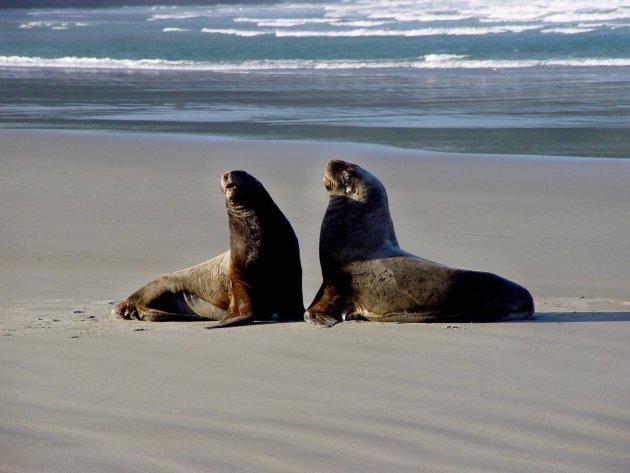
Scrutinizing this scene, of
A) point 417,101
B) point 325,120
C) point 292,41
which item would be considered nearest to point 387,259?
point 325,120

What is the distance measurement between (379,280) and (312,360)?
3.96ft

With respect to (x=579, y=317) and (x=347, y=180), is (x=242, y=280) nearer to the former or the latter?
(x=347, y=180)

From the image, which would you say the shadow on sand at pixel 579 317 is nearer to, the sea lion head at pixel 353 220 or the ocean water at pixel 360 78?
the sea lion head at pixel 353 220

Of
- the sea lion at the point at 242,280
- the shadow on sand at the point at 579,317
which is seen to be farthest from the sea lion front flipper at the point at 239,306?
the shadow on sand at the point at 579,317

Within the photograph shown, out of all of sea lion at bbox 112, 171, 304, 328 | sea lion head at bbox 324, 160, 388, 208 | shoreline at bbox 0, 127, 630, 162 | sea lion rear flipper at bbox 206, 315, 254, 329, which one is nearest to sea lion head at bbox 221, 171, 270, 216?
sea lion at bbox 112, 171, 304, 328

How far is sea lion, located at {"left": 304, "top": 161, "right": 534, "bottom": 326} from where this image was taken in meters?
5.70

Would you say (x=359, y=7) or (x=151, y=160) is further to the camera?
(x=359, y=7)

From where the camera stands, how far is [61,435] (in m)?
3.71

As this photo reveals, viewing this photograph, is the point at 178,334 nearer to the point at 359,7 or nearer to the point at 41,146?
the point at 41,146

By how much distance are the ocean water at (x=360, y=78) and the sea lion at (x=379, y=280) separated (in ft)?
21.7

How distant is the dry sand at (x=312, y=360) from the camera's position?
3.59m

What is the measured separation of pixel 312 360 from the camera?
188 inches

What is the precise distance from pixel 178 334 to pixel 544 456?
2420 millimetres

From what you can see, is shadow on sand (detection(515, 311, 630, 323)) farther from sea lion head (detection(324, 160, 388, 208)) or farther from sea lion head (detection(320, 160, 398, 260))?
sea lion head (detection(324, 160, 388, 208))
